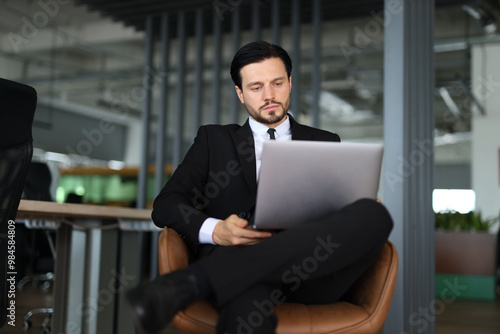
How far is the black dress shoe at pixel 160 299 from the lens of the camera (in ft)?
4.10

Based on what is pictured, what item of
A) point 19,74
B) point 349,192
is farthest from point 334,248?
point 19,74

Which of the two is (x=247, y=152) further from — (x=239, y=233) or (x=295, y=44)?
(x=295, y=44)

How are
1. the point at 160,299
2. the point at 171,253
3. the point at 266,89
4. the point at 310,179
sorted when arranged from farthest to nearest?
the point at 266,89 → the point at 171,253 → the point at 310,179 → the point at 160,299

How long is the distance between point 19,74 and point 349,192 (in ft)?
36.6

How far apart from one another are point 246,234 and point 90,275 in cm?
136

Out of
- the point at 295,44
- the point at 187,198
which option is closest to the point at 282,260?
the point at 187,198

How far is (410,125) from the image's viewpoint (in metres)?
2.75

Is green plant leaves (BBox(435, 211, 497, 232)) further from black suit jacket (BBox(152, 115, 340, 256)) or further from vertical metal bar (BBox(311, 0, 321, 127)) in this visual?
black suit jacket (BBox(152, 115, 340, 256))

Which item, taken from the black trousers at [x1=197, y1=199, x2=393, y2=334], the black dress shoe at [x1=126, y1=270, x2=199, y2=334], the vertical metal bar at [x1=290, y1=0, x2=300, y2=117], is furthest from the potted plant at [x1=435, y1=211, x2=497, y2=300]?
the black dress shoe at [x1=126, y1=270, x2=199, y2=334]

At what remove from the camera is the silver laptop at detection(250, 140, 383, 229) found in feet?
5.13

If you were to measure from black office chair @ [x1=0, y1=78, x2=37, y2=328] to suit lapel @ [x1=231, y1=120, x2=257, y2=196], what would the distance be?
2.44ft

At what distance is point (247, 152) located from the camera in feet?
6.73

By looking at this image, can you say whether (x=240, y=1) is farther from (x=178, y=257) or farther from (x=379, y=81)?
(x=379, y=81)

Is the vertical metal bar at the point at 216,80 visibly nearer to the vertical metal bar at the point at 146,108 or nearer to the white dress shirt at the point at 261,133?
the vertical metal bar at the point at 146,108
